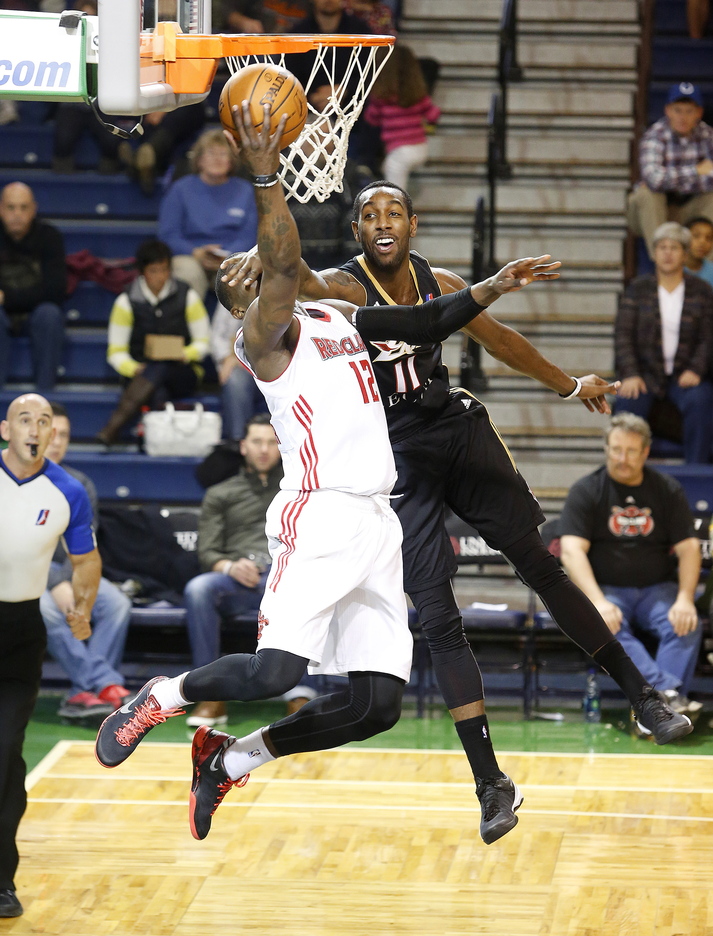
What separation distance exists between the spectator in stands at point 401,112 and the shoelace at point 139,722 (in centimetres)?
631

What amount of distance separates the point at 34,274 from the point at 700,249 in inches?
187

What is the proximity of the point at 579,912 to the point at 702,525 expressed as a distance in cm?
354

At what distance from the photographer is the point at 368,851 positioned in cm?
646

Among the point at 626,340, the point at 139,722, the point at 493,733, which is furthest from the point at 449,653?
the point at 626,340

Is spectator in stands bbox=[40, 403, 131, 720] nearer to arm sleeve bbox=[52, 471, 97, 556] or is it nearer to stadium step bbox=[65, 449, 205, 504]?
stadium step bbox=[65, 449, 205, 504]

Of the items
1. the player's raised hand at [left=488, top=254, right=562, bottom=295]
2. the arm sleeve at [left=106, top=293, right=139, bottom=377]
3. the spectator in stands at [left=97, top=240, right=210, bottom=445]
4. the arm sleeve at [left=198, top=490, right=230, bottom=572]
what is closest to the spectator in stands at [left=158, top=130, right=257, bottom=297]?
the spectator in stands at [left=97, top=240, right=210, bottom=445]

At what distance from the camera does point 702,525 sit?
8.76m

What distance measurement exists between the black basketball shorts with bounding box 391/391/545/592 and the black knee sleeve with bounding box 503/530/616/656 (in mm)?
50

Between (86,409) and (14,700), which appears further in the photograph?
(86,409)

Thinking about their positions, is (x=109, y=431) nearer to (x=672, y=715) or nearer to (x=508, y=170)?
(x=508, y=170)

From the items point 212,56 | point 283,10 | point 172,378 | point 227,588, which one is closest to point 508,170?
point 283,10

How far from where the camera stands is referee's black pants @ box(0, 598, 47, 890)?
19.5ft

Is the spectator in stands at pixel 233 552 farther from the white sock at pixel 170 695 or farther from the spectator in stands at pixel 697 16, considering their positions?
the spectator in stands at pixel 697 16

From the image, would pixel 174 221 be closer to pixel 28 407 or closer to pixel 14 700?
pixel 28 407
